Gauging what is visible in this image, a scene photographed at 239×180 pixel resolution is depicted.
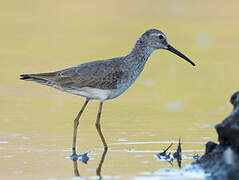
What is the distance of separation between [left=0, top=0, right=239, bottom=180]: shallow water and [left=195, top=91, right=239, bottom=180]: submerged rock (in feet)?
0.83

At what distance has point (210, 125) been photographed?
1049 cm

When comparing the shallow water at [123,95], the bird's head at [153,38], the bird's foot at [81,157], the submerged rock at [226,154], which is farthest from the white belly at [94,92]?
the submerged rock at [226,154]

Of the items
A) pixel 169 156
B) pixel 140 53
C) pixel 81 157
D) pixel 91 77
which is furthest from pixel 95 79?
pixel 169 156

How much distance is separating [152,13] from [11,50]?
257 inches

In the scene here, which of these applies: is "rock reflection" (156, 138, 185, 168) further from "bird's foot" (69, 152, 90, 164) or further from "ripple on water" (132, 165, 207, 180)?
"bird's foot" (69, 152, 90, 164)

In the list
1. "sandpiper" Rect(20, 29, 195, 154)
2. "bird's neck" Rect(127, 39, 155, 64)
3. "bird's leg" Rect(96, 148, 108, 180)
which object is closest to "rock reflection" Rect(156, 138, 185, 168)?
"bird's leg" Rect(96, 148, 108, 180)

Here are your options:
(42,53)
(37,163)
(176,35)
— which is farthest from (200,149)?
(176,35)

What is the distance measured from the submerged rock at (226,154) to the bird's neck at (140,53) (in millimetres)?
2596

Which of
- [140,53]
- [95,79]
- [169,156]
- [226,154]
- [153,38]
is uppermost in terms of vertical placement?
[153,38]

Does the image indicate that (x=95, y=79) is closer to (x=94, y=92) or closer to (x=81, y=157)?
(x=94, y=92)

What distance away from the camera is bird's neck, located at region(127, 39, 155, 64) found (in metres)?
10.0

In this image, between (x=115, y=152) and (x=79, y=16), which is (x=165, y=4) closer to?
(x=79, y=16)

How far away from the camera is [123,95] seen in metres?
13.3

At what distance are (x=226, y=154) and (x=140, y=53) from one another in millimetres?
3385
